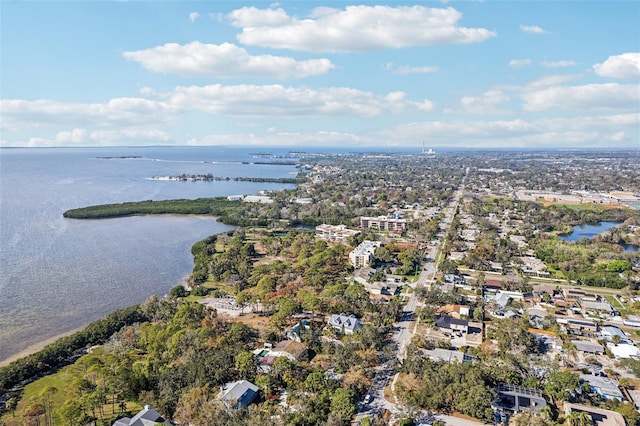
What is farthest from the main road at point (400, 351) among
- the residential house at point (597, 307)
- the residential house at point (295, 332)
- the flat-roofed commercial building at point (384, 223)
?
the residential house at point (597, 307)

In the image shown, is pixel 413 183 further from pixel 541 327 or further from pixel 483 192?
pixel 541 327

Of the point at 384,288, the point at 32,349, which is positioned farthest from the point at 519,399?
the point at 32,349

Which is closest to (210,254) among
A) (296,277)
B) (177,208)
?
(296,277)

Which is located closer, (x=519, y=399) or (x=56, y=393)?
(x=519, y=399)

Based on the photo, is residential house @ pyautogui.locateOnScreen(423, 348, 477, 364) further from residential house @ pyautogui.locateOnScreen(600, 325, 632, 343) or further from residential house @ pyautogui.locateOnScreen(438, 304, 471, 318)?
residential house @ pyautogui.locateOnScreen(600, 325, 632, 343)

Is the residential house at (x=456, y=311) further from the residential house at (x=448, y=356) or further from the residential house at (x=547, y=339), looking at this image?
the residential house at (x=448, y=356)

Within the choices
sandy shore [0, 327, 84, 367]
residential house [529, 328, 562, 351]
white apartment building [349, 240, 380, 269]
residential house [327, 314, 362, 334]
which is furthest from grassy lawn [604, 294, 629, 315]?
sandy shore [0, 327, 84, 367]

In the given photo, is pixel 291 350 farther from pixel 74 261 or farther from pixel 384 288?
pixel 74 261
